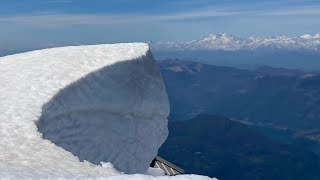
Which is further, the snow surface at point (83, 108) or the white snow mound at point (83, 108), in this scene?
the white snow mound at point (83, 108)

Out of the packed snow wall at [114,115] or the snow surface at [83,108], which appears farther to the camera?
the packed snow wall at [114,115]

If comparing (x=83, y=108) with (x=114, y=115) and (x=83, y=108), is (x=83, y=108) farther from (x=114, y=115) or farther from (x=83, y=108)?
(x=114, y=115)

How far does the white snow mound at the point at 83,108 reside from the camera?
15015mm

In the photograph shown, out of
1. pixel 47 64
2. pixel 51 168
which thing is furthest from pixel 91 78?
pixel 51 168

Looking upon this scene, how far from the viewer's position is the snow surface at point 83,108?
14893 mm

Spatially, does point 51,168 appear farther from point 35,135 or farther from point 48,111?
point 48,111

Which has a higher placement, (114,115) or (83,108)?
(83,108)

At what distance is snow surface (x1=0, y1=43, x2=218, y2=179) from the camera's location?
14.9m

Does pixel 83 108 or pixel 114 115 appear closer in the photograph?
pixel 83 108

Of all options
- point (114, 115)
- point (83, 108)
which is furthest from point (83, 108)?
point (114, 115)

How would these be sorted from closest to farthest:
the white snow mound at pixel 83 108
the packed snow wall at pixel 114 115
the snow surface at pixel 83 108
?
the snow surface at pixel 83 108, the white snow mound at pixel 83 108, the packed snow wall at pixel 114 115

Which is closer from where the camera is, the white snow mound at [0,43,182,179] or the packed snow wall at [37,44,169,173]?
the white snow mound at [0,43,182,179]

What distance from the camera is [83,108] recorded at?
21109mm

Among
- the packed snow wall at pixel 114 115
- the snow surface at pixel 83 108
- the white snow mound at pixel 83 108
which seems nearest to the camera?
the snow surface at pixel 83 108
